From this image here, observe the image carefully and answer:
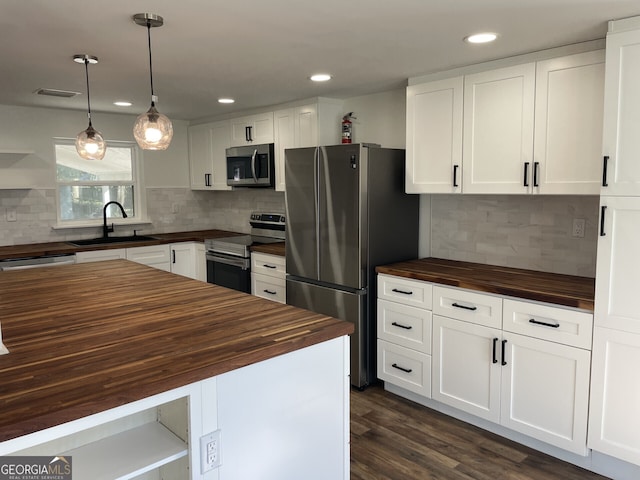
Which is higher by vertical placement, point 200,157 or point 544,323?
point 200,157

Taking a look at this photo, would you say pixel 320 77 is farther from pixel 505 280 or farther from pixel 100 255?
pixel 100 255

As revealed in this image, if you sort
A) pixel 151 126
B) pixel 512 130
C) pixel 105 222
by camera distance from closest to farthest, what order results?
pixel 151 126 < pixel 512 130 < pixel 105 222

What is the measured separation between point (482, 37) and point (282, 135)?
7.22 feet

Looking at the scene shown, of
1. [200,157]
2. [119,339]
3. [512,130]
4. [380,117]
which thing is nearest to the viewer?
[119,339]

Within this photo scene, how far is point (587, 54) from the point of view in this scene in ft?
8.16

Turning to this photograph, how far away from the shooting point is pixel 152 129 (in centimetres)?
215

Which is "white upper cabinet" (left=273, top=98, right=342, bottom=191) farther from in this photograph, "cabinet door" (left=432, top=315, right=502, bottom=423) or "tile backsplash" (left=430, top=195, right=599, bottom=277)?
"cabinet door" (left=432, top=315, right=502, bottom=423)

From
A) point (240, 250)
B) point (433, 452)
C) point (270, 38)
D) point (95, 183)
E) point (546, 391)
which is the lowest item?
point (433, 452)

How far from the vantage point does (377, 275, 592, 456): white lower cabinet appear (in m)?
2.42

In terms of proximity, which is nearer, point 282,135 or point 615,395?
point 615,395

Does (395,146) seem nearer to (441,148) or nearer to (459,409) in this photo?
(441,148)

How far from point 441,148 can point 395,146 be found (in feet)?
2.33

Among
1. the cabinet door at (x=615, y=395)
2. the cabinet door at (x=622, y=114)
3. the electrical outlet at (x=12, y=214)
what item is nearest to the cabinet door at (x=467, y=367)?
the cabinet door at (x=615, y=395)

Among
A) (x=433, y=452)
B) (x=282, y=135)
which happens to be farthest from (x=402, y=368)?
(x=282, y=135)
